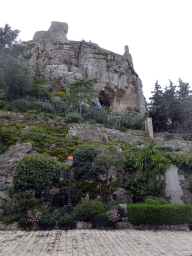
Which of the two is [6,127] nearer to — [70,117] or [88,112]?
[70,117]

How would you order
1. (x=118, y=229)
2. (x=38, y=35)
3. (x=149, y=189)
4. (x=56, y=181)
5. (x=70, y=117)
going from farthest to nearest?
(x=38, y=35), (x=70, y=117), (x=149, y=189), (x=56, y=181), (x=118, y=229)

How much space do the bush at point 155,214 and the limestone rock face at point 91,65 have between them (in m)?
22.9

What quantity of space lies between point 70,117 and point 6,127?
5296mm

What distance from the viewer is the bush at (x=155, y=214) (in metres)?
Answer: 8.35

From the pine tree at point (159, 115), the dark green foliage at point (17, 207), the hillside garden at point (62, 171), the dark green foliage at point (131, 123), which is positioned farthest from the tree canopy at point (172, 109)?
the dark green foliage at point (17, 207)

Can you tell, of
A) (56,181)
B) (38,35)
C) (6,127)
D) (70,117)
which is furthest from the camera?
(38,35)

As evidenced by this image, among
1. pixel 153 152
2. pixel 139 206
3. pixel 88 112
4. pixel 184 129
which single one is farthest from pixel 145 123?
pixel 139 206

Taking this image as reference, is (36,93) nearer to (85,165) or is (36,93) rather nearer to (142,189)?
(85,165)

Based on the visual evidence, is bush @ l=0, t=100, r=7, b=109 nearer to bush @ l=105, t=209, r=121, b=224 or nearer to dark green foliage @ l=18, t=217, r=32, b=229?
dark green foliage @ l=18, t=217, r=32, b=229

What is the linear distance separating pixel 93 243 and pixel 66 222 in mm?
1984

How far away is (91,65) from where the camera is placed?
101 feet

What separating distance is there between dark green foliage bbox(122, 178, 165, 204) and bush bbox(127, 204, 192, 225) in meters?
1.58

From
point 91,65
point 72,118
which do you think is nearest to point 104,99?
point 91,65

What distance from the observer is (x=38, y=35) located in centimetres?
3528
